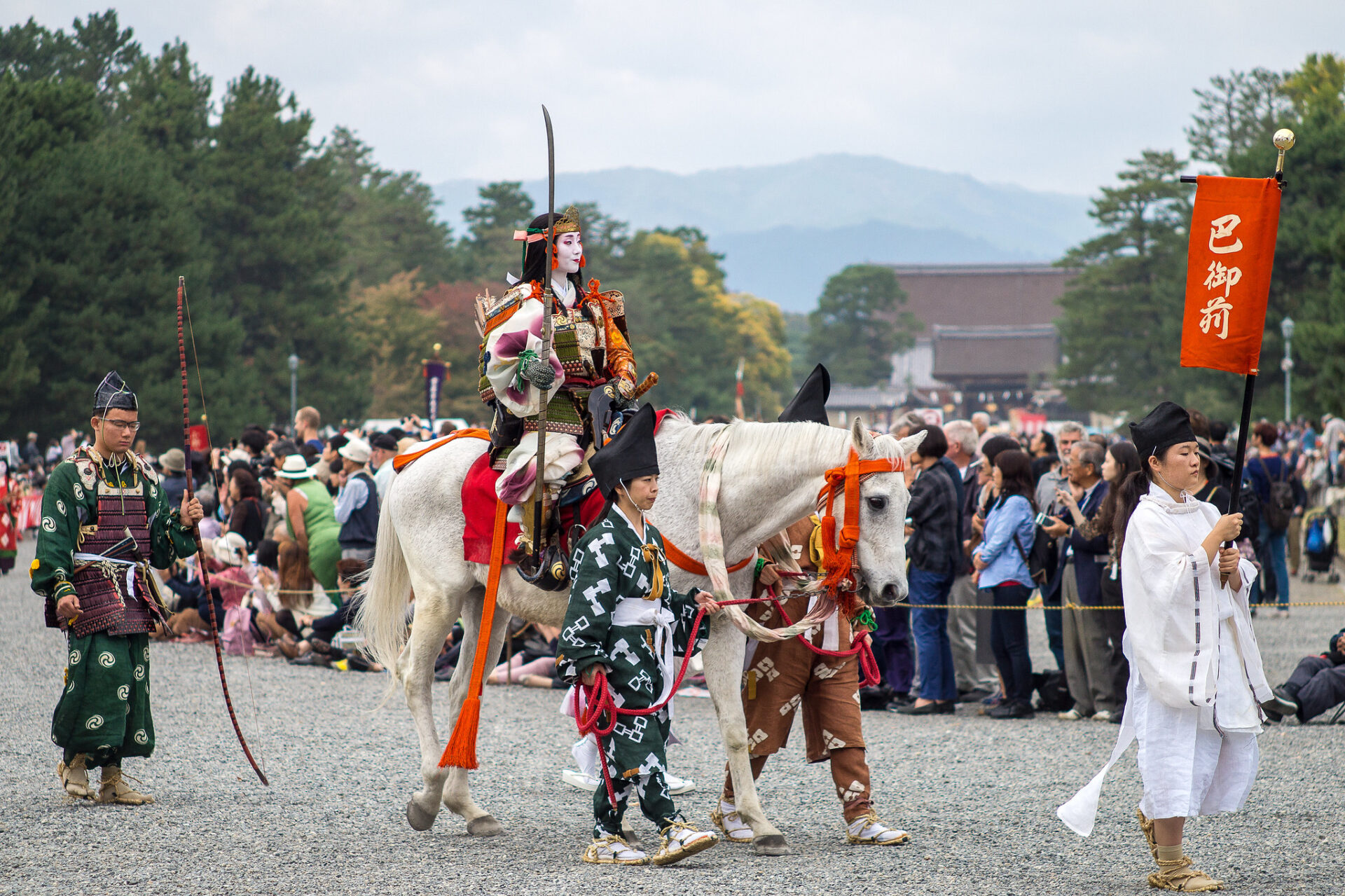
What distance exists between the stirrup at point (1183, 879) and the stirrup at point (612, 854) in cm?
185

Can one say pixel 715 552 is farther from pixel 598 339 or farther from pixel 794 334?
pixel 794 334

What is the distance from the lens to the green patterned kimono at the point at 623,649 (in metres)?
4.76

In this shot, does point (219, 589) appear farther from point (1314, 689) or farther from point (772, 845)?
point (1314, 689)

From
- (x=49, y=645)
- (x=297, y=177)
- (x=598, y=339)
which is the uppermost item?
(x=297, y=177)

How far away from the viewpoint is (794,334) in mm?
160500

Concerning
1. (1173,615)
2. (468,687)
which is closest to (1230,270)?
(1173,615)

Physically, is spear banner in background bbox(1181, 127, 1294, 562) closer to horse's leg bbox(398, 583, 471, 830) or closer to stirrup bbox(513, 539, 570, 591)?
stirrup bbox(513, 539, 570, 591)

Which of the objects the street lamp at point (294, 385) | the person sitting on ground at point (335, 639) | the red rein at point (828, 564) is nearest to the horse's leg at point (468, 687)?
the red rein at point (828, 564)

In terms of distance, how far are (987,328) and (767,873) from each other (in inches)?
3691

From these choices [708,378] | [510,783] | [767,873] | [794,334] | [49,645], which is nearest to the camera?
[767,873]

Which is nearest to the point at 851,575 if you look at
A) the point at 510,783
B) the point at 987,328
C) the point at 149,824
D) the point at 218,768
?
the point at 510,783

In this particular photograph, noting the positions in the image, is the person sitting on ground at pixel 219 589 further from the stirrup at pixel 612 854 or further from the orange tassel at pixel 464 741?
the stirrup at pixel 612 854

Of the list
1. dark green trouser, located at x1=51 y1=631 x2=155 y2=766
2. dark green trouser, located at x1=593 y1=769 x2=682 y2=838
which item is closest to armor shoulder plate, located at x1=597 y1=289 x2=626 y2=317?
dark green trouser, located at x1=593 y1=769 x2=682 y2=838

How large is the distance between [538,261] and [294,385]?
33.5 m
